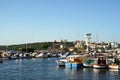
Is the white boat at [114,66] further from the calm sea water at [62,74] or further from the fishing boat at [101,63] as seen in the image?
the calm sea water at [62,74]

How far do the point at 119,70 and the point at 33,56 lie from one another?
92386mm

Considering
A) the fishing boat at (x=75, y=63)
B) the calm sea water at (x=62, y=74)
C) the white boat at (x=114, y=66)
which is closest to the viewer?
the calm sea water at (x=62, y=74)

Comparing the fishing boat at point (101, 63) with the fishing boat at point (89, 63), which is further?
the fishing boat at point (89, 63)

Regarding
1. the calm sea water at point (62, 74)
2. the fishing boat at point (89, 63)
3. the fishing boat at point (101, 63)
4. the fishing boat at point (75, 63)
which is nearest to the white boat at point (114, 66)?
the fishing boat at point (101, 63)

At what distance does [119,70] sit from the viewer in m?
63.6

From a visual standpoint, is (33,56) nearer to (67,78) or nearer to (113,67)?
(113,67)

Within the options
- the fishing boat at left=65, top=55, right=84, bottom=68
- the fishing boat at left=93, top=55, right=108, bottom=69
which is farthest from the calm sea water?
the fishing boat at left=65, top=55, right=84, bottom=68

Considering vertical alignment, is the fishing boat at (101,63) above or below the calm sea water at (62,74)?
above

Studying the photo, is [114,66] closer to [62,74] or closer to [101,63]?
[101,63]

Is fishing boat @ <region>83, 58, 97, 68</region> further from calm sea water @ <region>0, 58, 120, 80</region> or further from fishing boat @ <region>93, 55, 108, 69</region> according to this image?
calm sea water @ <region>0, 58, 120, 80</region>

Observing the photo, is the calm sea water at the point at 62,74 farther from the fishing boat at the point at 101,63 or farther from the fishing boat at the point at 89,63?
the fishing boat at the point at 89,63

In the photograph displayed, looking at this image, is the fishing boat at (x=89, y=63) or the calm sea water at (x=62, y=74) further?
the fishing boat at (x=89, y=63)

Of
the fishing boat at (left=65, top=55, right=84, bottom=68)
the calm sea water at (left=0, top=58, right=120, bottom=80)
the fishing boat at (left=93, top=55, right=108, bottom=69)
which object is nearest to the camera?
the calm sea water at (left=0, top=58, right=120, bottom=80)

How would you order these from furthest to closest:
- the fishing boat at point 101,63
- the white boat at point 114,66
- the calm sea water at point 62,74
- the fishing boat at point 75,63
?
the fishing boat at point 75,63 < the fishing boat at point 101,63 < the white boat at point 114,66 < the calm sea water at point 62,74
